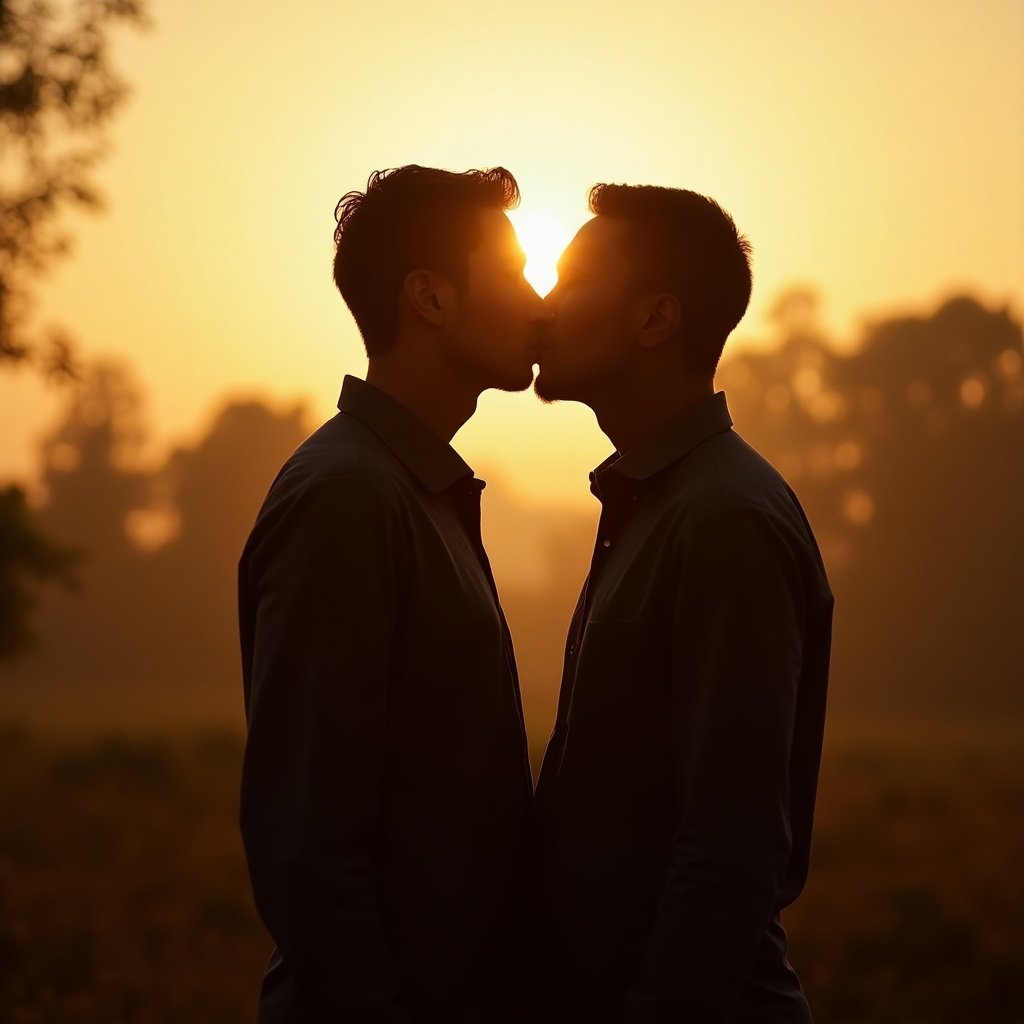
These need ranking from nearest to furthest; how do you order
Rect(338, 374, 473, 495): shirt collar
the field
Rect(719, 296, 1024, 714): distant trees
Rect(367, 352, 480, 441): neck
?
Rect(338, 374, 473, 495): shirt collar → Rect(367, 352, 480, 441): neck → the field → Rect(719, 296, 1024, 714): distant trees

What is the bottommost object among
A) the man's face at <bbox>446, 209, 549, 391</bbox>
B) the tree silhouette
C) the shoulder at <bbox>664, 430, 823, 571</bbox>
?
the shoulder at <bbox>664, 430, 823, 571</bbox>

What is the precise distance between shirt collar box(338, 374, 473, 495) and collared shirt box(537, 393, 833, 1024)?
407 mm

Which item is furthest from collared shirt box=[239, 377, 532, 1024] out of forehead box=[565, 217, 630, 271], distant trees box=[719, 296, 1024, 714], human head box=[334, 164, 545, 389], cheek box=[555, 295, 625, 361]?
distant trees box=[719, 296, 1024, 714]

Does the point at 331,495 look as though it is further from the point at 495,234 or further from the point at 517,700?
the point at 495,234

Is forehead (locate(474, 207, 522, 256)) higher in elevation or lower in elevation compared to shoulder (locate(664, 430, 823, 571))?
higher

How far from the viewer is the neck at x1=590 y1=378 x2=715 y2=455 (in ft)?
10.8

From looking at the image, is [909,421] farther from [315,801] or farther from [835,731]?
[315,801]

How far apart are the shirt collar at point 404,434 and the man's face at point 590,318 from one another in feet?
1.55

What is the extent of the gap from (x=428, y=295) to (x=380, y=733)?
4.10ft

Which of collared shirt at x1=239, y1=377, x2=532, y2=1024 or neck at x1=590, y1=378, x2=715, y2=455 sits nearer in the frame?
collared shirt at x1=239, y1=377, x2=532, y2=1024

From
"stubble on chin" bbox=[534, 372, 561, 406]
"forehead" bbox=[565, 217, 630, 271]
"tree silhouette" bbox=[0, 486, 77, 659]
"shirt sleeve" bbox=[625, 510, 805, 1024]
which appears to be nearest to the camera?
"shirt sleeve" bbox=[625, 510, 805, 1024]

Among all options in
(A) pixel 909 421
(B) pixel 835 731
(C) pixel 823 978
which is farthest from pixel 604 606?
(A) pixel 909 421

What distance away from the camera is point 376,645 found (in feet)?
8.54

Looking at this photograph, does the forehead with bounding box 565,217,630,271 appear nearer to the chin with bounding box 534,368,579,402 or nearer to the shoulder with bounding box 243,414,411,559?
the chin with bounding box 534,368,579,402
